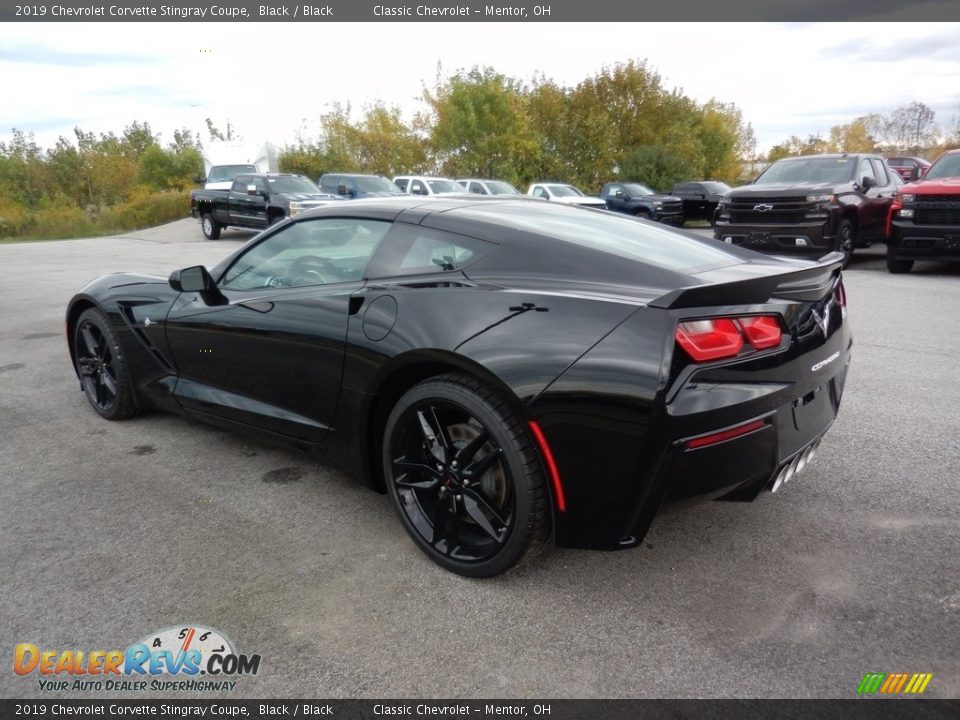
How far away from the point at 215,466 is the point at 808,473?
304cm

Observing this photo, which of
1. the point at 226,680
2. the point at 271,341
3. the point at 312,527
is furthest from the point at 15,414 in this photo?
the point at 226,680

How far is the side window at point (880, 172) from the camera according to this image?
12.4 metres

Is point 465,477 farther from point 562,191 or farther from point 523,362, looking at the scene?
point 562,191

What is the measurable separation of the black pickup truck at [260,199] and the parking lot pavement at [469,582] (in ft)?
Result: 47.7

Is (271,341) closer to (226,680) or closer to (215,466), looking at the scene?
(215,466)

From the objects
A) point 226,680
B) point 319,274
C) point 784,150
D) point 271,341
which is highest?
point 784,150

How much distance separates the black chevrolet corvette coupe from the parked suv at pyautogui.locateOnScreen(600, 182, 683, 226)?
19.7m

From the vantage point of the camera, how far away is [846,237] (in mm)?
11352

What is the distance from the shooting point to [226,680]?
223cm

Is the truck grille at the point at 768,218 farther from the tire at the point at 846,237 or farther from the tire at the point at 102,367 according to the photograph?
the tire at the point at 102,367

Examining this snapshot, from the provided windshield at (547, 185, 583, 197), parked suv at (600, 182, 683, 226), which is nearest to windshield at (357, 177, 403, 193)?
windshield at (547, 185, 583, 197)

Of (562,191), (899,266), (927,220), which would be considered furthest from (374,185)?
(927,220)

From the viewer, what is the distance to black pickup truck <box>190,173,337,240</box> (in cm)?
1808

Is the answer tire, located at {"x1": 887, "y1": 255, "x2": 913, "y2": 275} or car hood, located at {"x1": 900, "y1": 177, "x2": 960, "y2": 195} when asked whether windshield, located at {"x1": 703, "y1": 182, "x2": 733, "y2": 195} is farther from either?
car hood, located at {"x1": 900, "y1": 177, "x2": 960, "y2": 195}
